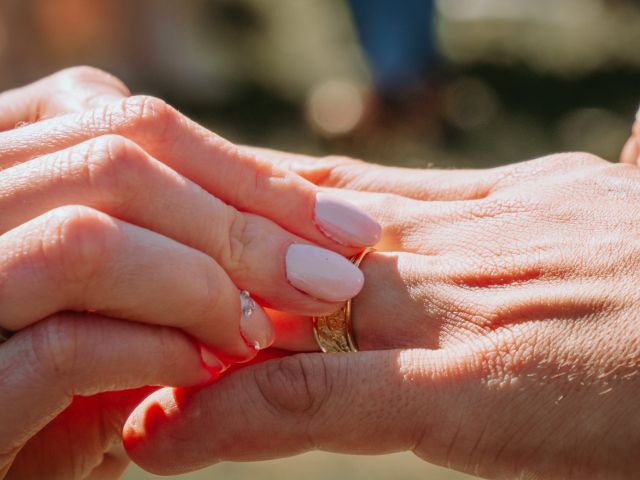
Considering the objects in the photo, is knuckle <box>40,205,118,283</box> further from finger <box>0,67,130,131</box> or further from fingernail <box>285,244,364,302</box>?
finger <box>0,67,130,131</box>

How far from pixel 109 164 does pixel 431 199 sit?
1036 millimetres

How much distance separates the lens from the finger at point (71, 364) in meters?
1.73

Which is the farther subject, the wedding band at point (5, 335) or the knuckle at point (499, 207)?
the knuckle at point (499, 207)

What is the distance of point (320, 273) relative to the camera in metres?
2.03

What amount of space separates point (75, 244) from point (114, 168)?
0.70ft

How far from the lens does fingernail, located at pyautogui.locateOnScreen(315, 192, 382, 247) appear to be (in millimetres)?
2100

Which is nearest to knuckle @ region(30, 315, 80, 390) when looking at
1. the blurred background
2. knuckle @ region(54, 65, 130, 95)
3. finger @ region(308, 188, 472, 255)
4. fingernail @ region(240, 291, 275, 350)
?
fingernail @ region(240, 291, 275, 350)

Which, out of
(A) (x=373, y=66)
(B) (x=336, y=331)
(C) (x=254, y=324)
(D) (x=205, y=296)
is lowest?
(A) (x=373, y=66)

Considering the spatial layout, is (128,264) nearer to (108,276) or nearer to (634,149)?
(108,276)

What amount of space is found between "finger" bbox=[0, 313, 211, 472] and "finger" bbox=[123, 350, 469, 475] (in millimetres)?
124

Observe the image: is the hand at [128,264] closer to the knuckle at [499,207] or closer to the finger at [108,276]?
the finger at [108,276]

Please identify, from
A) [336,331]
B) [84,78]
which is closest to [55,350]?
[336,331]

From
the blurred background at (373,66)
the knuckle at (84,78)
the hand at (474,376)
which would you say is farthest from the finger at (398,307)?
the blurred background at (373,66)

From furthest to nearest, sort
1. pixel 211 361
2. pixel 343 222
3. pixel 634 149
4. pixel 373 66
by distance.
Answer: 1. pixel 373 66
2. pixel 634 149
3. pixel 343 222
4. pixel 211 361
